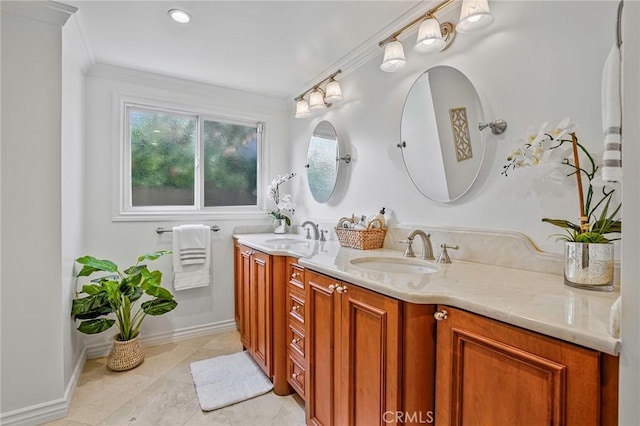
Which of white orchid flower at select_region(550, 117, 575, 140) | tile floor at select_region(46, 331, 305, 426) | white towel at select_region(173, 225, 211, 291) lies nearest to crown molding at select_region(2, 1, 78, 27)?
white towel at select_region(173, 225, 211, 291)

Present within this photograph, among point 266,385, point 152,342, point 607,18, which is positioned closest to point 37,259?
point 152,342

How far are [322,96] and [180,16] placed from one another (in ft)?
3.50

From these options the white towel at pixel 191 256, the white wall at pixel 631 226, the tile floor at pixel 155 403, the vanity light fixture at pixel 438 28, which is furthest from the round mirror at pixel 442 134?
the white towel at pixel 191 256

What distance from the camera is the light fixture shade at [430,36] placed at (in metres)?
1.47

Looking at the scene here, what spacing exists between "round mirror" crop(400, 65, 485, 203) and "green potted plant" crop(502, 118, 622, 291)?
0.82 feet

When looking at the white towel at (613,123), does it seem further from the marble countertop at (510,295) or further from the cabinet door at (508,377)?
the cabinet door at (508,377)

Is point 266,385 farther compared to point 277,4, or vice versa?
point 266,385

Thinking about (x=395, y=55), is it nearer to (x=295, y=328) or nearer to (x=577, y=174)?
(x=577, y=174)

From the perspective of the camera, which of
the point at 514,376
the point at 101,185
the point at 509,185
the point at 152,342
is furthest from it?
the point at 152,342

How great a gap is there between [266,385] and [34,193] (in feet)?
5.75

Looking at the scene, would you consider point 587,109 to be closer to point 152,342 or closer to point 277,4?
point 277,4

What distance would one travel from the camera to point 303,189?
2941 millimetres

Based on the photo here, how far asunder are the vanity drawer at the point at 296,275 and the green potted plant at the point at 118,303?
3.45ft

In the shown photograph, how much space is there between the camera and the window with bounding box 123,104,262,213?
8.57 feet
